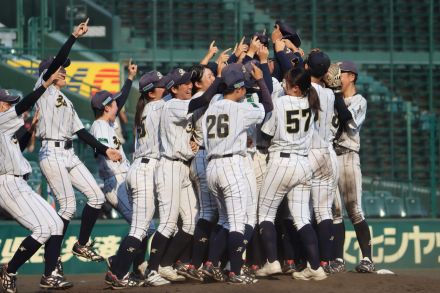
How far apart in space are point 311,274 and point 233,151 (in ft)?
4.37

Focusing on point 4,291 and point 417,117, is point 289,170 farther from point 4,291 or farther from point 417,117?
point 417,117

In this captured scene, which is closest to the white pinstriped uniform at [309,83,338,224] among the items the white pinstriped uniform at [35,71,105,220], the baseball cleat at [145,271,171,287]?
the baseball cleat at [145,271,171,287]

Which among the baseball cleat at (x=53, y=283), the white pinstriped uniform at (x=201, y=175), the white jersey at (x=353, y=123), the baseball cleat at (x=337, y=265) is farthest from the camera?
the white jersey at (x=353, y=123)

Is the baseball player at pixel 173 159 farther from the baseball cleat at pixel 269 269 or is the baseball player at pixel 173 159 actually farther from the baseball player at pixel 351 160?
the baseball player at pixel 351 160

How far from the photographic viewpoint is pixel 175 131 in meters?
10.1

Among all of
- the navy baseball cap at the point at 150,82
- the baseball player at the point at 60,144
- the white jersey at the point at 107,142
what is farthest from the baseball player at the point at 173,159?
the white jersey at the point at 107,142

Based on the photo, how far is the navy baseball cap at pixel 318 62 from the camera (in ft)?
33.4

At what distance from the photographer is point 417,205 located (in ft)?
51.1

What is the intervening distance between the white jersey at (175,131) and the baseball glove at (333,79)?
55.3 inches

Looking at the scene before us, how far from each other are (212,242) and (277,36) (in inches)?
80.8

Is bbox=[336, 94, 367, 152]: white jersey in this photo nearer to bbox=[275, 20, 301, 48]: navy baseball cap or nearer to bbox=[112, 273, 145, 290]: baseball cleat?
bbox=[275, 20, 301, 48]: navy baseball cap

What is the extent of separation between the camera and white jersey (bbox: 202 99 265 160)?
9664 mm

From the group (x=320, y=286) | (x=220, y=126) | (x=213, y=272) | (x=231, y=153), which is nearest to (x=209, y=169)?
(x=231, y=153)

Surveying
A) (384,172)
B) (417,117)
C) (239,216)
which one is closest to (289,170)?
(239,216)
